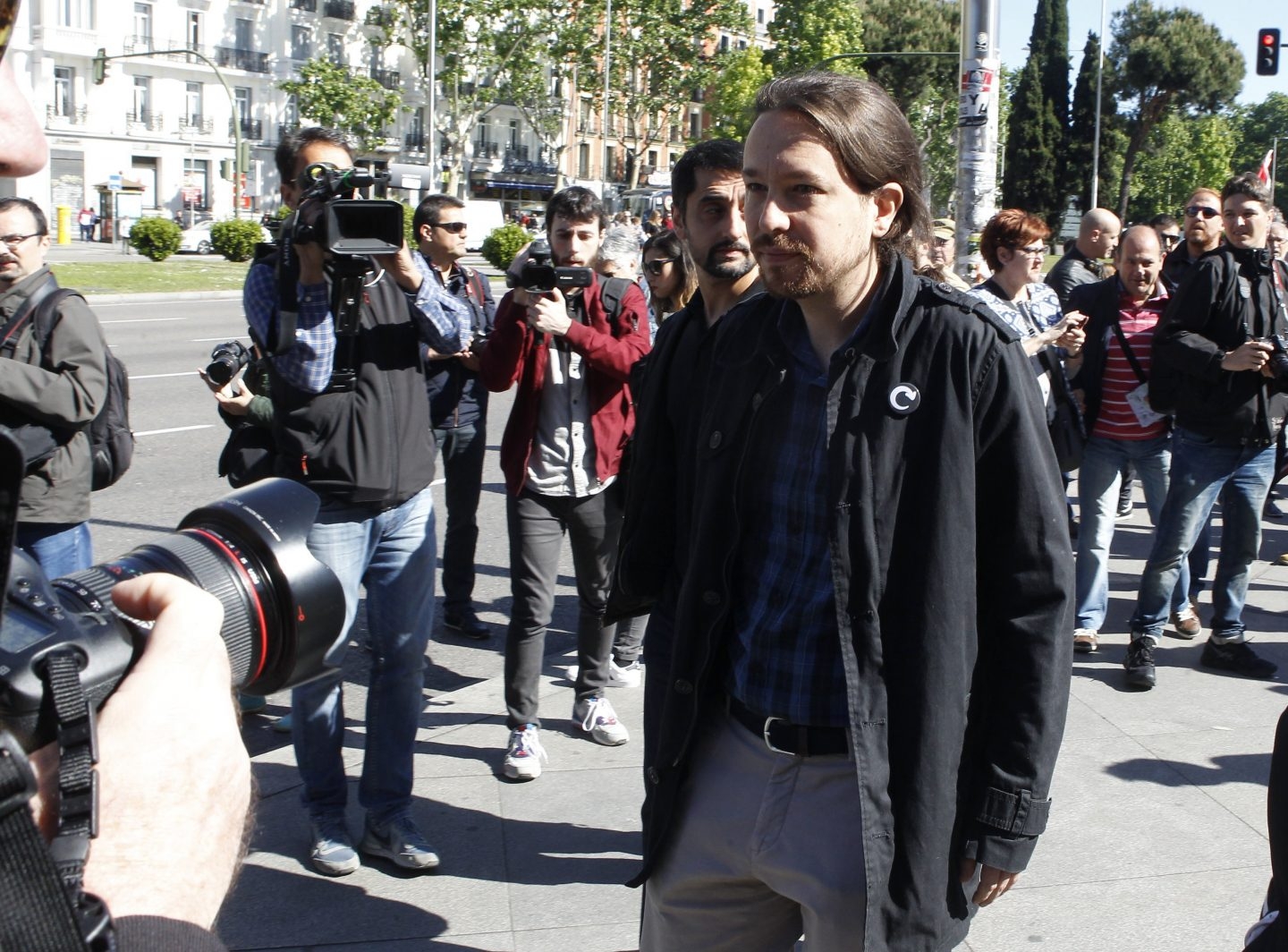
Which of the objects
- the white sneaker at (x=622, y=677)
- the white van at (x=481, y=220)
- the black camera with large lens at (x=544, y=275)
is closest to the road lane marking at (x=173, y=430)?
the white sneaker at (x=622, y=677)

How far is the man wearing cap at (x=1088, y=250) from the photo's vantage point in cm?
851

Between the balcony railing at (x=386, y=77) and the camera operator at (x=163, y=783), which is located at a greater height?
the balcony railing at (x=386, y=77)

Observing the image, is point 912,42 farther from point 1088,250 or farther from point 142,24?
point 1088,250

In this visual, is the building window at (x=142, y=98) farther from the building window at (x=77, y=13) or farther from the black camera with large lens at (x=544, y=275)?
the black camera with large lens at (x=544, y=275)

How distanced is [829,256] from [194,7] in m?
62.2

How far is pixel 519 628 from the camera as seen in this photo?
4387mm

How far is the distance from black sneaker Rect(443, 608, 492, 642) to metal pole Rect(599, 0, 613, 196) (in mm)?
41830

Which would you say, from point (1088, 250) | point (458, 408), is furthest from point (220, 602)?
point (1088, 250)

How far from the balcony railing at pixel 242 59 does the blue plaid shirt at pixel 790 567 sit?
202ft

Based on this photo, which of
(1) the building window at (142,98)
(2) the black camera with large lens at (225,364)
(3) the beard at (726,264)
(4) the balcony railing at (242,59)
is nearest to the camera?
(3) the beard at (726,264)

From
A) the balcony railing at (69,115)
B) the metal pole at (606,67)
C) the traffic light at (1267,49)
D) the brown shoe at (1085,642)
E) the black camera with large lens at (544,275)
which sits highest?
the metal pole at (606,67)

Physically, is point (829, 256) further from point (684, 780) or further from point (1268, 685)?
point (1268, 685)

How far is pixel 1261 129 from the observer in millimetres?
110875

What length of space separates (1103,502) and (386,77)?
64.0 metres
